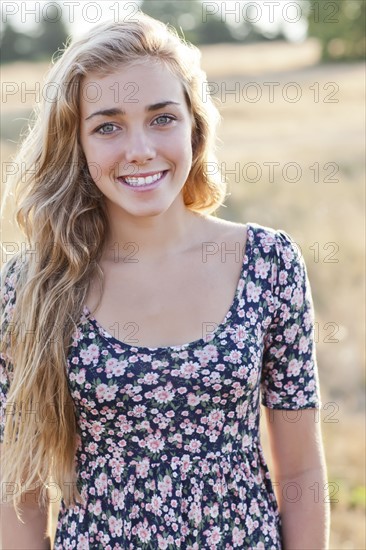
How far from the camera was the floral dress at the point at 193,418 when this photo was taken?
184cm

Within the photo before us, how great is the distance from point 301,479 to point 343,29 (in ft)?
82.0

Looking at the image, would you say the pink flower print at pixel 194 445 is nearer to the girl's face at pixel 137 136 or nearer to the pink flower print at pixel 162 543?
the pink flower print at pixel 162 543

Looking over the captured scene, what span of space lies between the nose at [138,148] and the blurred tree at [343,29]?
2388 centimetres

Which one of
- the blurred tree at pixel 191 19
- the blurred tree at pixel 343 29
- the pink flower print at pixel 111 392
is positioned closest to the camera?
the pink flower print at pixel 111 392

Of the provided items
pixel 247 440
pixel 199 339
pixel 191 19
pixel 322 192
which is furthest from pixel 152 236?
pixel 191 19

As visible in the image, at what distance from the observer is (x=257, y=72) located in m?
22.2

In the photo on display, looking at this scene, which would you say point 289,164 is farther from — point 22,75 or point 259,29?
point 259,29

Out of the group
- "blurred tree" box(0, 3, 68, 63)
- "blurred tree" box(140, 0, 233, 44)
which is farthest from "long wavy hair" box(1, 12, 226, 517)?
"blurred tree" box(140, 0, 233, 44)

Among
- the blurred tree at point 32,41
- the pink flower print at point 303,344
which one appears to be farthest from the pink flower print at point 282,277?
the blurred tree at point 32,41

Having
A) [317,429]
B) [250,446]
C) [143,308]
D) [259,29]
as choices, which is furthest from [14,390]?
[259,29]

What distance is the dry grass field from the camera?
14.3 ft

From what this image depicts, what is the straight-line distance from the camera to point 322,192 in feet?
34.8

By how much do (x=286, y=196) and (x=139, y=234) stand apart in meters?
8.36

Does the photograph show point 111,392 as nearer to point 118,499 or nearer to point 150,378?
point 150,378
